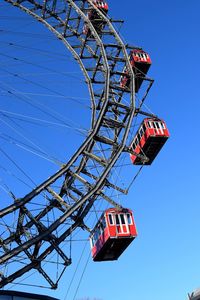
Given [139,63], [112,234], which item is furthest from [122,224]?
[139,63]

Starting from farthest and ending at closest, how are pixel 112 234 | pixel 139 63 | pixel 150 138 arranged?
pixel 139 63 → pixel 150 138 → pixel 112 234

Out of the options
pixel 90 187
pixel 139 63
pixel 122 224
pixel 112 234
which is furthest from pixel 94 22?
pixel 112 234

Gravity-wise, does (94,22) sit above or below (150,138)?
above

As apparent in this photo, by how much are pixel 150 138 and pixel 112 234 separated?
23.8 feet

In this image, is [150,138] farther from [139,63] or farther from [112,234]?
[139,63]

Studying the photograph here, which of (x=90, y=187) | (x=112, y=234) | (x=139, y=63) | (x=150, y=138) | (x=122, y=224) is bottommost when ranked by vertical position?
(x=112, y=234)

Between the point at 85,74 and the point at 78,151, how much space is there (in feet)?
22.9

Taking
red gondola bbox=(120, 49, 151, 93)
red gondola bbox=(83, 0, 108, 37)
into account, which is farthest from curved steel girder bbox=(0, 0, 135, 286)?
red gondola bbox=(120, 49, 151, 93)

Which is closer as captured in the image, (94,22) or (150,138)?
(150,138)

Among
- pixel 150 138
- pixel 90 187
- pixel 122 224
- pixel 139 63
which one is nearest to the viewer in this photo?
pixel 122 224

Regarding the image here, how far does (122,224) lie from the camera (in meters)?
23.2

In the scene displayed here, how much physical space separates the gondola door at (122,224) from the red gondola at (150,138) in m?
4.64

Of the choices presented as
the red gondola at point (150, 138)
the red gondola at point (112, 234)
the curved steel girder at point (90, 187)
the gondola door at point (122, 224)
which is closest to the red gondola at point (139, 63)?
the curved steel girder at point (90, 187)

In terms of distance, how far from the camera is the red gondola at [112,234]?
22625 millimetres
